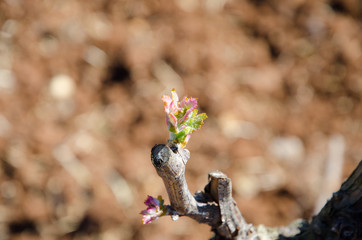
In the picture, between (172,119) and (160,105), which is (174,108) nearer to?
(172,119)

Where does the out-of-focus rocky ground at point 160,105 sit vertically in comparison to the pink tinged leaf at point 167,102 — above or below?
above

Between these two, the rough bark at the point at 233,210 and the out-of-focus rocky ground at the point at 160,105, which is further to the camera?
the out-of-focus rocky ground at the point at 160,105

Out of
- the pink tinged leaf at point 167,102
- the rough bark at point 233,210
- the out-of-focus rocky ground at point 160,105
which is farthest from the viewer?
the out-of-focus rocky ground at point 160,105

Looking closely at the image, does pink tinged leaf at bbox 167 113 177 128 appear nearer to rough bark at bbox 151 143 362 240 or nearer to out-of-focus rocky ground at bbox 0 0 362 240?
rough bark at bbox 151 143 362 240

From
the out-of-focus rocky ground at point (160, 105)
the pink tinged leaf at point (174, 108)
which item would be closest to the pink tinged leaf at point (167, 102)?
the pink tinged leaf at point (174, 108)

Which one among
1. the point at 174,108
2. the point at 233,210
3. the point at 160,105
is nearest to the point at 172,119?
the point at 174,108

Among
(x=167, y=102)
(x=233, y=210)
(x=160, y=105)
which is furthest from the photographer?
(x=160, y=105)

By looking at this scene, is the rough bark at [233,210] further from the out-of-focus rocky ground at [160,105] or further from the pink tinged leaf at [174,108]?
the out-of-focus rocky ground at [160,105]

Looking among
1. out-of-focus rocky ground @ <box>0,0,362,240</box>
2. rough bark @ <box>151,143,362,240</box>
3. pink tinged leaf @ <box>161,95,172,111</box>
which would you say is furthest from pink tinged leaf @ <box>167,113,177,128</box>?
out-of-focus rocky ground @ <box>0,0,362,240</box>
